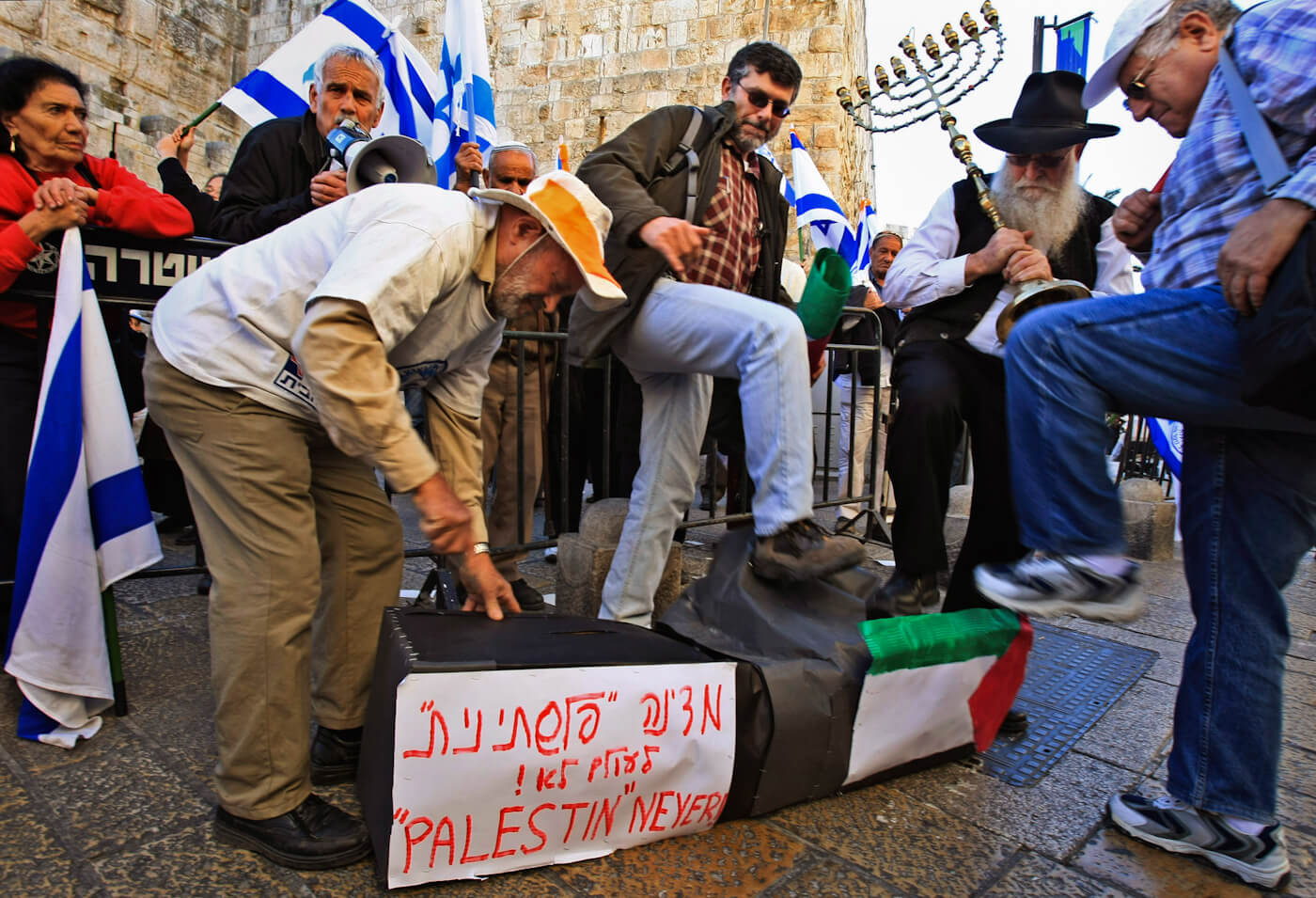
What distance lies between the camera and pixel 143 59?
11.0 meters

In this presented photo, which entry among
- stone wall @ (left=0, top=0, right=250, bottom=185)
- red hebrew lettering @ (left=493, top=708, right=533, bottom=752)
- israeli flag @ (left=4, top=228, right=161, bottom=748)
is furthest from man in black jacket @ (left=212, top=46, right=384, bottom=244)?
stone wall @ (left=0, top=0, right=250, bottom=185)

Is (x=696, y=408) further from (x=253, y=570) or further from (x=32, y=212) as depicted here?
(x=32, y=212)

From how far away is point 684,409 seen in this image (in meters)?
2.83

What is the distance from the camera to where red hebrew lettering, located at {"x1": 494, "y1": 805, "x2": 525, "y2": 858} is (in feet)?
5.15

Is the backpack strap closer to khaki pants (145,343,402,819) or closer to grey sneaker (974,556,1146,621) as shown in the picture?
khaki pants (145,343,402,819)

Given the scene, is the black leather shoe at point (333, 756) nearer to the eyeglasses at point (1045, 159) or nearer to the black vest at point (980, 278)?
the black vest at point (980, 278)

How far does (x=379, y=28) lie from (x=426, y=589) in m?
3.55

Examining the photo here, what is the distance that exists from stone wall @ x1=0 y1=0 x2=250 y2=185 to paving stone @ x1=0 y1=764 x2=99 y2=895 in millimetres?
9716

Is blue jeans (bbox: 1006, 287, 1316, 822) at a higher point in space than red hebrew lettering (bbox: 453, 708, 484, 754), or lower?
higher

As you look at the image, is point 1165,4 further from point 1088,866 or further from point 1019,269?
point 1088,866

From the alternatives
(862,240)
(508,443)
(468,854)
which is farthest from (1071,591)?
(862,240)

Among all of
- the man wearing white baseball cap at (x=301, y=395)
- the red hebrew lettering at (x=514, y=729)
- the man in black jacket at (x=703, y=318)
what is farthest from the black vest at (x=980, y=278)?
the red hebrew lettering at (x=514, y=729)

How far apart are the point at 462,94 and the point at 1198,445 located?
462 centimetres

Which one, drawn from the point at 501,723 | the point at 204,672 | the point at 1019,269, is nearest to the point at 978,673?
the point at 1019,269
